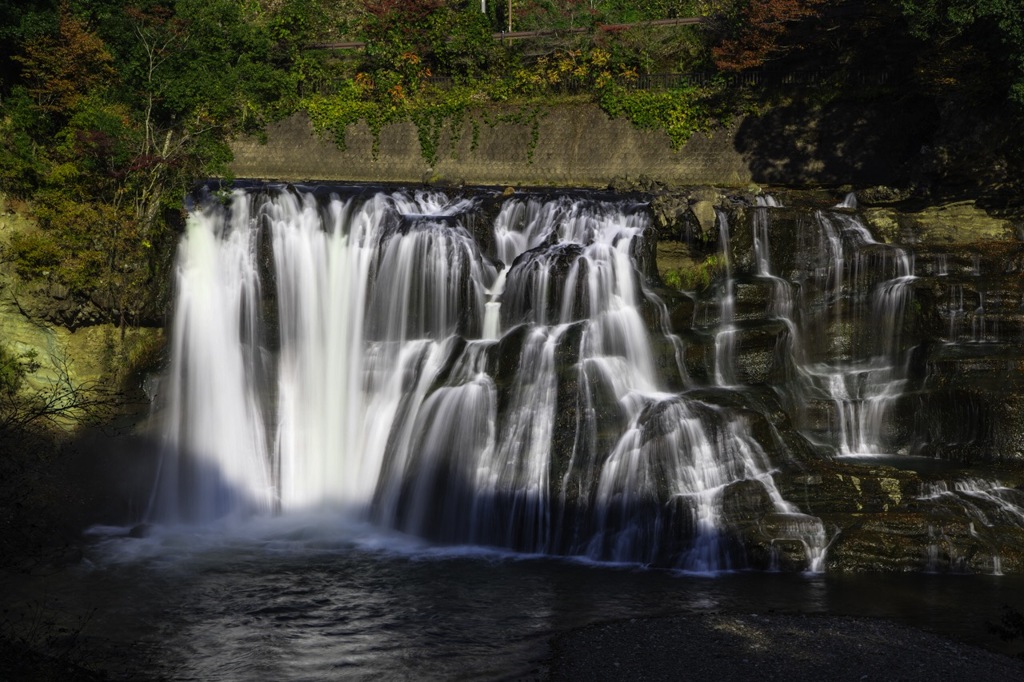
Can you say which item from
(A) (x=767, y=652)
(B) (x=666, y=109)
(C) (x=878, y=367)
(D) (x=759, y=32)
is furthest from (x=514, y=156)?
(A) (x=767, y=652)

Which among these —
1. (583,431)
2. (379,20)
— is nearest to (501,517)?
(583,431)

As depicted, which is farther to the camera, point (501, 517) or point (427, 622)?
point (501, 517)

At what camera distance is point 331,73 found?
39.2 metres

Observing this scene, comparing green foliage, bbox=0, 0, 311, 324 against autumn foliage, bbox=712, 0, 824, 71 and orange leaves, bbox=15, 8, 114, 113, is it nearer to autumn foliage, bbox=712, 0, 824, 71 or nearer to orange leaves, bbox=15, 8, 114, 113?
orange leaves, bbox=15, 8, 114, 113

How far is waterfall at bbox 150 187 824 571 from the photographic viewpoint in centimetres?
1884

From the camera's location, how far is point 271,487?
22.3m

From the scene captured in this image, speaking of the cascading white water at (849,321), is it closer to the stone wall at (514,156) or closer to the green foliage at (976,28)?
the green foliage at (976,28)

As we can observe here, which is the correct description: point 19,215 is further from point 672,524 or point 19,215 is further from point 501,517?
point 672,524

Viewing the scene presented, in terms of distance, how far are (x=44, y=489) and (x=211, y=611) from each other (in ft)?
21.0

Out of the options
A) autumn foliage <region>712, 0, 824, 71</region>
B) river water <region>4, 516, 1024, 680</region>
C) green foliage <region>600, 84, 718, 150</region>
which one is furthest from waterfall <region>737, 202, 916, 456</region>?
autumn foliage <region>712, 0, 824, 71</region>

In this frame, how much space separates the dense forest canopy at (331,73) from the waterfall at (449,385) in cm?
187

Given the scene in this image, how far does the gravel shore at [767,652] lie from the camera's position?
43.7ft

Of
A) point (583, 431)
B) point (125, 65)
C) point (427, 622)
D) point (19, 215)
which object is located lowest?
point (427, 622)

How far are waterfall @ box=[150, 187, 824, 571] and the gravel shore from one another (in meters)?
2.67
